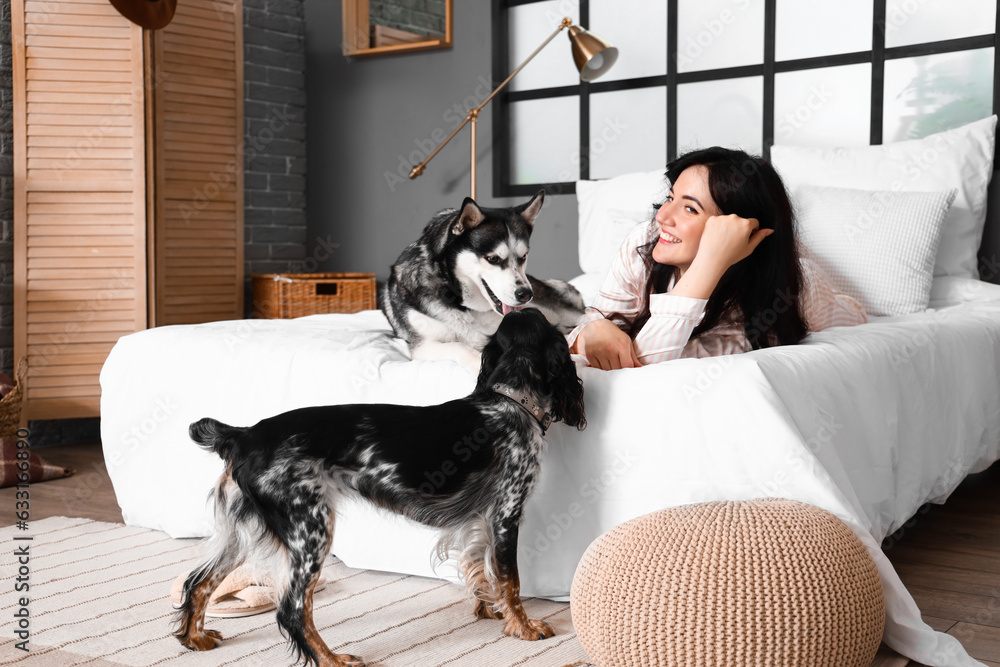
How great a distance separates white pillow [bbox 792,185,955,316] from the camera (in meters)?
2.80

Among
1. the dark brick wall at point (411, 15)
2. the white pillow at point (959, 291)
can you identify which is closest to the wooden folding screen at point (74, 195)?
the dark brick wall at point (411, 15)

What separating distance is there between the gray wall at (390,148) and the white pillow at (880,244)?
1.37m

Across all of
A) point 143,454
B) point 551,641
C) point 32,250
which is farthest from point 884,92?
point 32,250

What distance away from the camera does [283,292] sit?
409 cm

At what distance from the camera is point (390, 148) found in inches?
179

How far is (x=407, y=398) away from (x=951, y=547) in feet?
4.85

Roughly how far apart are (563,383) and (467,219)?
0.61 metres

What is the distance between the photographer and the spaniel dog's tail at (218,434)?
1.63 meters

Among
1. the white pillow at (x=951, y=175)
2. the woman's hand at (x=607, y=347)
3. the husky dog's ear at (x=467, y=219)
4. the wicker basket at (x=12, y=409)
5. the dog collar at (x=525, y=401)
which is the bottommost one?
the wicker basket at (x=12, y=409)

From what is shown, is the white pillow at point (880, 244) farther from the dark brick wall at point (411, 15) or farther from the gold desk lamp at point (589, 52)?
the dark brick wall at point (411, 15)

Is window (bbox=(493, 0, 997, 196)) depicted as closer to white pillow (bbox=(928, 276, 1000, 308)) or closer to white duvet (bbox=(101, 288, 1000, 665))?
white pillow (bbox=(928, 276, 1000, 308))

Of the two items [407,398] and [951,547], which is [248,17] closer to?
[407,398]

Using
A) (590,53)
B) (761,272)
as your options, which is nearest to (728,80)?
(590,53)

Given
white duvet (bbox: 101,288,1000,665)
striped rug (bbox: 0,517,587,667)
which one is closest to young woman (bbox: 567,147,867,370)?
white duvet (bbox: 101,288,1000,665)
